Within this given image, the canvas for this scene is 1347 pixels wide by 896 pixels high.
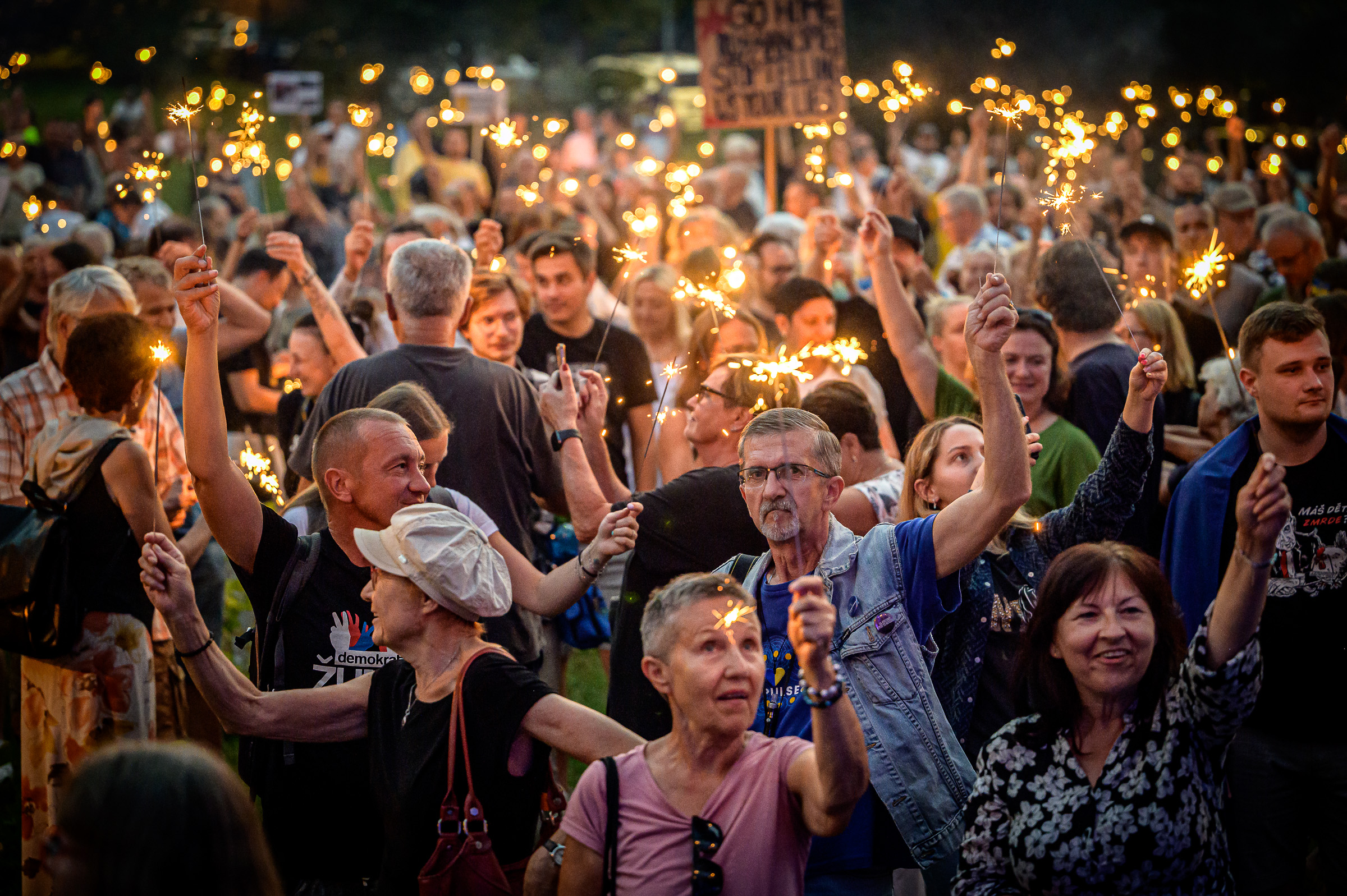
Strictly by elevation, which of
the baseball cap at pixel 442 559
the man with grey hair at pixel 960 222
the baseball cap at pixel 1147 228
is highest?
the man with grey hair at pixel 960 222

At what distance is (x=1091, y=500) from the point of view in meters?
4.32

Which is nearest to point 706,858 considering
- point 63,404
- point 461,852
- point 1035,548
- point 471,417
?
point 461,852

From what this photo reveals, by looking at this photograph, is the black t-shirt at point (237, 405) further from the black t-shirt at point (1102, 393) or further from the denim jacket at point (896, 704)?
the denim jacket at point (896, 704)

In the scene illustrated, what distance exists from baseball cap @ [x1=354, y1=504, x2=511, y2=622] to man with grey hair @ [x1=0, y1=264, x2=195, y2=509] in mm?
2552

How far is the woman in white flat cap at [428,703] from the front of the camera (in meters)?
3.19

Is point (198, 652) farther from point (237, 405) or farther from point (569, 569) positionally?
point (237, 405)

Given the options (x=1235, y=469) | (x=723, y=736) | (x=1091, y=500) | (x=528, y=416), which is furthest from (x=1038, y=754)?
(x=528, y=416)

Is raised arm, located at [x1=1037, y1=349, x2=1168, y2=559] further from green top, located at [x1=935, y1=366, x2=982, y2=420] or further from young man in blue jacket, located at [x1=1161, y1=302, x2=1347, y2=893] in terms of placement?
green top, located at [x1=935, y1=366, x2=982, y2=420]

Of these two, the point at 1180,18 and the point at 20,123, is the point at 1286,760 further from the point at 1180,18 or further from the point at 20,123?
the point at 1180,18

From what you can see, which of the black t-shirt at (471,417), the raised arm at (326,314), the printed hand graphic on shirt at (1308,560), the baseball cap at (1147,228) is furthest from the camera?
the baseball cap at (1147,228)

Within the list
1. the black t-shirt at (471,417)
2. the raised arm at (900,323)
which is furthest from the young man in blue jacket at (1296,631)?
the black t-shirt at (471,417)

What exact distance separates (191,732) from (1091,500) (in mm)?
4243

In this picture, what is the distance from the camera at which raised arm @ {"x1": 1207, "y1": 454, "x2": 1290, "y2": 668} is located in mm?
2996

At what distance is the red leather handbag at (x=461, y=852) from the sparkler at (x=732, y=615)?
0.68 meters
